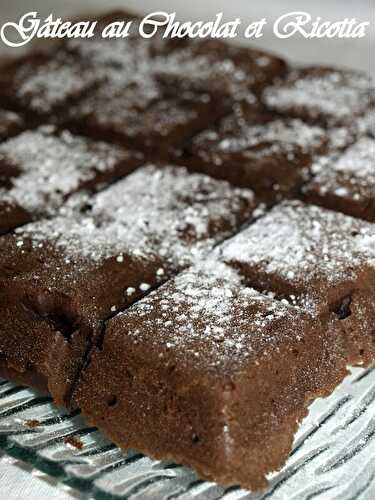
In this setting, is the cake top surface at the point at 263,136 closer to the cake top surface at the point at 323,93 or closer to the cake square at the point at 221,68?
the cake top surface at the point at 323,93

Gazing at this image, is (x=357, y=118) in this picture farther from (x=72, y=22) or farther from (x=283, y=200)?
(x=72, y=22)

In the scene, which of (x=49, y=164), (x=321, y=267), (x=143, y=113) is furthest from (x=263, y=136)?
(x=321, y=267)

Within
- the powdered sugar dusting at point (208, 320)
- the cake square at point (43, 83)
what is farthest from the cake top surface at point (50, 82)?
the powdered sugar dusting at point (208, 320)

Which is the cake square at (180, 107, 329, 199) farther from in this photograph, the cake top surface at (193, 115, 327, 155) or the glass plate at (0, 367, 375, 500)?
the glass plate at (0, 367, 375, 500)

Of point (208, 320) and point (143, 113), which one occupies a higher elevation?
point (143, 113)

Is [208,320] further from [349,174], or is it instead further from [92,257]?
[349,174]

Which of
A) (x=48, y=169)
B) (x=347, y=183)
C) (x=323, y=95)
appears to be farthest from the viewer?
(x=323, y=95)

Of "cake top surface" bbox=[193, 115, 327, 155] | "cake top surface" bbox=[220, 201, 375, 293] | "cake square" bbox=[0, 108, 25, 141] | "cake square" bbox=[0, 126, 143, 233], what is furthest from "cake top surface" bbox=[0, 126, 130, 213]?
"cake top surface" bbox=[220, 201, 375, 293]
